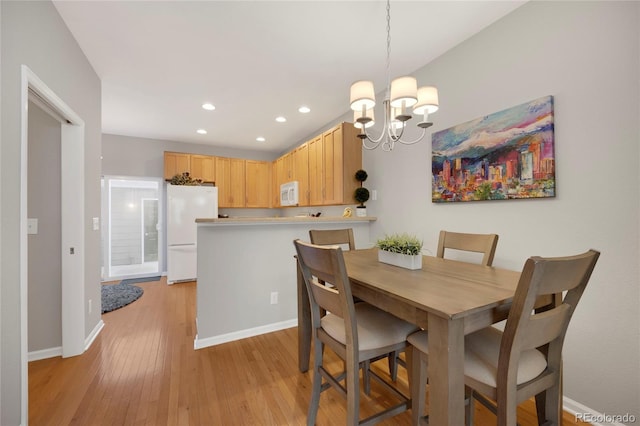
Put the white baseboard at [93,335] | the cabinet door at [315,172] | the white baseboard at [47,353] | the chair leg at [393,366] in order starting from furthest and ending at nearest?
the cabinet door at [315,172], the white baseboard at [93,335], the white baseboard at [47,353], the chair leg at [393,366]

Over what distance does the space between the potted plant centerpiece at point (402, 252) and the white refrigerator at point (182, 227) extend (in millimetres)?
3969

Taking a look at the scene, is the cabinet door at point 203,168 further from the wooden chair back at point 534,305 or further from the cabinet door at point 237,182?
the wooden chair back at point 534,305

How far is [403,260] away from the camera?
59.9 inches

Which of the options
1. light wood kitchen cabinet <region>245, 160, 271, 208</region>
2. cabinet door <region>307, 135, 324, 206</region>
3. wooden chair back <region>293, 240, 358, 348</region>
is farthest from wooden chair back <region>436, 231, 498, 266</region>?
light wood kitchen cabinet <region>245, 160, 271, 208</region>

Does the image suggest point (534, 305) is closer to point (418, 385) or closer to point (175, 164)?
point (418, 385)

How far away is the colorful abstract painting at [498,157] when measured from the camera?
1.68 meters

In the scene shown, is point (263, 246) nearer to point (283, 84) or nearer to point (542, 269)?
point (283, 84)

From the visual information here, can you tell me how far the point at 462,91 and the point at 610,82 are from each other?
91 cm

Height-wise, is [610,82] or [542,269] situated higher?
[610,82]

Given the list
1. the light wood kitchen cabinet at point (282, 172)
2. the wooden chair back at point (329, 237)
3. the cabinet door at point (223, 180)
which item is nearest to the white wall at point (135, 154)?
the cabinet door at point (223, 180)

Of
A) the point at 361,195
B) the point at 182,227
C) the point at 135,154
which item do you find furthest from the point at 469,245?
the point at 135,154

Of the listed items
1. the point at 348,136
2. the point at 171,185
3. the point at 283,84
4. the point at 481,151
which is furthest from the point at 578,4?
the point at 171,185

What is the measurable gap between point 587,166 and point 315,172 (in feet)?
9.17

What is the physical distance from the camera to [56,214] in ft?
7.13
